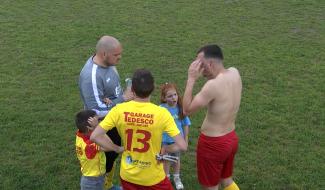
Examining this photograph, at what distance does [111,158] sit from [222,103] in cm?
170

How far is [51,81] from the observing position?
964cm

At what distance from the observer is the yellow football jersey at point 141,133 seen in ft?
13.7

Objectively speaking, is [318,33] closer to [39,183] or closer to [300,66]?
[300,66]

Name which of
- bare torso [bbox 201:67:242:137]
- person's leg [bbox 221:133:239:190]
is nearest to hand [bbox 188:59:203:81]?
bare torso [bbox 201:67:242:137]

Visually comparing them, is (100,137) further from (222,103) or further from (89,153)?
(222,103)

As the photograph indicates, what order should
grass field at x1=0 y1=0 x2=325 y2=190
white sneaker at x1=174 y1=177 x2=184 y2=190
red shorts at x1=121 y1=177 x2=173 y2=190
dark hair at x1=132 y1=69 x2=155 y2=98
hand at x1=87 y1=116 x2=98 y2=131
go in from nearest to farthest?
dark hair at x1=132 y1=69 x2=155 y2=98, red shorts at x1=121 y1=177 x2=173 y2=190, hand at x1=87 y1=116 x2=98 y2=131, white sneaker at x1=174 y1=177 x2=184 y2=190, grass field at x1=0 y1=0 x2=325 y2=190

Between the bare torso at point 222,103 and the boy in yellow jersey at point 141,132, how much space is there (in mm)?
710

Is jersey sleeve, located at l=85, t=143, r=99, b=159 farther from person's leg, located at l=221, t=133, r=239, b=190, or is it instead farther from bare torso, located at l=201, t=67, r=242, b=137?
person's leg, located at l=221, t=133, r=239, b=190

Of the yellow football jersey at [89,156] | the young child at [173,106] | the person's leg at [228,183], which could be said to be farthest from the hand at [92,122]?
the person's leg at [228,183]

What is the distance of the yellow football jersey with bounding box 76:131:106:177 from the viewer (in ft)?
16.4

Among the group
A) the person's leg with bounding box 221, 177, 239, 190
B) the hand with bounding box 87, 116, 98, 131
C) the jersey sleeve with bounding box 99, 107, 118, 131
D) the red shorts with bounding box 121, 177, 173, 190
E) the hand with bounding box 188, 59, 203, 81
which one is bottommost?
the person's leg with bounding box 221, 177, 239, 190

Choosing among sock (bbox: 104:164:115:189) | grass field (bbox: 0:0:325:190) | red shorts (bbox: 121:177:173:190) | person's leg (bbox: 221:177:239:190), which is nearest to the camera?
red shorts (bbox: 121:177:173:190)

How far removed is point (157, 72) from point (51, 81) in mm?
2305

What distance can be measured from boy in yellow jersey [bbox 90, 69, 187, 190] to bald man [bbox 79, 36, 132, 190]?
88 cm
